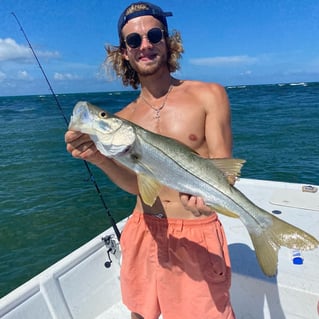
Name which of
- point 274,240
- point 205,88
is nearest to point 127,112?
point 205,88

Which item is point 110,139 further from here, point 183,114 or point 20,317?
point 20,317

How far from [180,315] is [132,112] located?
172 centimetres

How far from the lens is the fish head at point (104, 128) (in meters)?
2.13

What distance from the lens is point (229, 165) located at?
87.0 inches

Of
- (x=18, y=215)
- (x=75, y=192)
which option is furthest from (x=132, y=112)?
(x=75, y=192)

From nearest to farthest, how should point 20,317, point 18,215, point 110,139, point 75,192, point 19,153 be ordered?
point 110,139 < point 20,317 < point 18,215 < point 75,192 < point 19,153

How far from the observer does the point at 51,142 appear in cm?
1903

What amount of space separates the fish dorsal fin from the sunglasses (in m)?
1.19

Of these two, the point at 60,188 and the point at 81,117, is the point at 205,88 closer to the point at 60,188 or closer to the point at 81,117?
the point at 81,117

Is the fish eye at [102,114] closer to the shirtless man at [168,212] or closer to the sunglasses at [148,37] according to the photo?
the shirtless man at [168,212]

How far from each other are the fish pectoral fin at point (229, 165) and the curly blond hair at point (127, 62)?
4.23ft

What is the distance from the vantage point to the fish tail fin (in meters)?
2.07

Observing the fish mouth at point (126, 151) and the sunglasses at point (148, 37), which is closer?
the fish mouth at point (126, 151)

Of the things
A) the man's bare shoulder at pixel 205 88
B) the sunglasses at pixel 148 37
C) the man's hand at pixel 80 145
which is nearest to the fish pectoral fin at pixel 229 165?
the man's bare shoulder at pixel 205 88
